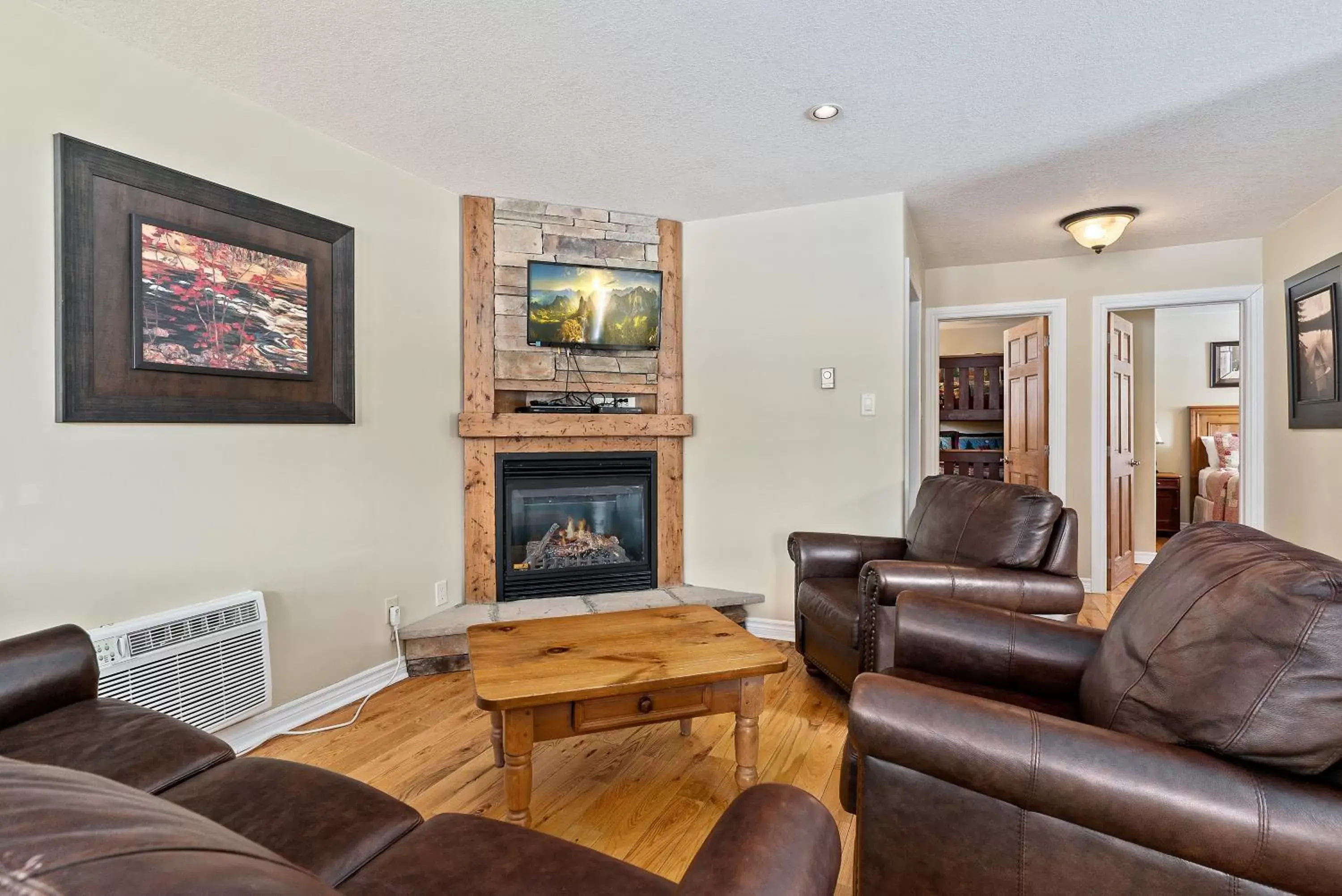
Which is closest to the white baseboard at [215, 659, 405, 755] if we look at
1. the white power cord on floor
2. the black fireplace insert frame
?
the white power cord on floor

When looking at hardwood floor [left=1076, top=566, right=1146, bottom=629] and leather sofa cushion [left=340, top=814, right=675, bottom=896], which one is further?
hardwood floor [left=1076, top=566, right=1146, bottom=629]

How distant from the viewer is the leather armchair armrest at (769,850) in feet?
2.34

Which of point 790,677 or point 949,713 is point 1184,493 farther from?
point 949,713

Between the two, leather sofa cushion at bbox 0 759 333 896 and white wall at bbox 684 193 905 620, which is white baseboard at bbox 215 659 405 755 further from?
leather sofa cushion at bbox 0 759 333 896

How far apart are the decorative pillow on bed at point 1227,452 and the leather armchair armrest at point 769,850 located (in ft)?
24.9

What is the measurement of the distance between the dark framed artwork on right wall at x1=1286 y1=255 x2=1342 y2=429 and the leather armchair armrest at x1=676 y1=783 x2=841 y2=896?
3993 millimetres

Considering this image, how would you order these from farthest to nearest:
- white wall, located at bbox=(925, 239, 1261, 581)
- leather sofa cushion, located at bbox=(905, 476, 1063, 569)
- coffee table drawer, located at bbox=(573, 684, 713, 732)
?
white wall, located at bbox=(925, 239, 1261, 581)
leather sofa cushion, located at bbox=(905, 476, 1063, 569)
coffee table drawer, located at bbox=(573, 684, 713, 732)

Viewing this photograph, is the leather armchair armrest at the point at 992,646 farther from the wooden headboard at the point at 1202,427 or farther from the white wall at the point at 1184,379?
the wooden headboard at the point at 1202,427

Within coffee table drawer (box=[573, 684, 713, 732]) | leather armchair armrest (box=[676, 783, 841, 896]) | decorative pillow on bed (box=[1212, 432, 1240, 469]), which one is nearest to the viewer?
leather armchair armrest (box=[676, 783, 841, 896])

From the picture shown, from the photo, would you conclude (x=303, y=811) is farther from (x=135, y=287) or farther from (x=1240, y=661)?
(x=135, y=287)

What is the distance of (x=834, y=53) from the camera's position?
2.02m

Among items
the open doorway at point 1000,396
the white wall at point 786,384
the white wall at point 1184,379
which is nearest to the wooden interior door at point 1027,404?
the open doorway at point 1000,396

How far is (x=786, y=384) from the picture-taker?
11.4 feet

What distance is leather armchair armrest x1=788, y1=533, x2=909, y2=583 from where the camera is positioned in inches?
114
